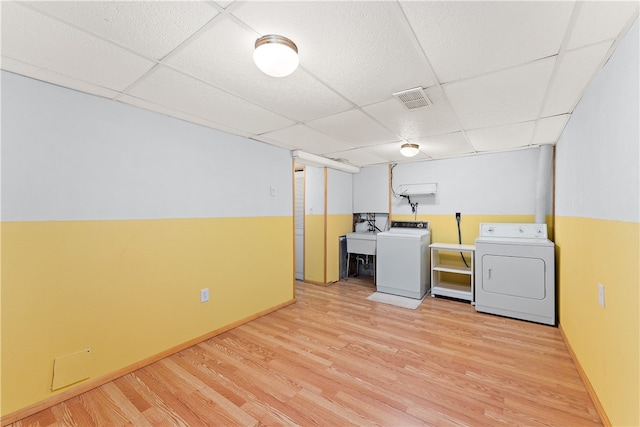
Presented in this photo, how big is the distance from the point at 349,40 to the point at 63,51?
1.50 metres

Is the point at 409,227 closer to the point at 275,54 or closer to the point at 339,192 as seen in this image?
the point at 339,192

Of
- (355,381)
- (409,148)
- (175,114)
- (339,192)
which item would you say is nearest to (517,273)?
(409,148)

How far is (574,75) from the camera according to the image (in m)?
1.61

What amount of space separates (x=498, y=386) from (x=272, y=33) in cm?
264

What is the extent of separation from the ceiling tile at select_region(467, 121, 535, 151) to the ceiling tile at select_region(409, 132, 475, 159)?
0.33 feet

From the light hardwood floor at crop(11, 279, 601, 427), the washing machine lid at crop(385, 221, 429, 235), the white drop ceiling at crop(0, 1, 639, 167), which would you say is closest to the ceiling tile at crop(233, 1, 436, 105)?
the white drop ceiling at crop(0, 1, 639, 167)

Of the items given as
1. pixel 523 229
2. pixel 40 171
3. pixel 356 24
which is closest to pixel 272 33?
pixel 356 24

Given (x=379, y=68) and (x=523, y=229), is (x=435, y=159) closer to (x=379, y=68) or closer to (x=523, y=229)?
(x=523, y=229)

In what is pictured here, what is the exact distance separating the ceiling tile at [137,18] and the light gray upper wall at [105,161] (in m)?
0.85

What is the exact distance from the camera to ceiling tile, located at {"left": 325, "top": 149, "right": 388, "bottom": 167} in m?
3.70

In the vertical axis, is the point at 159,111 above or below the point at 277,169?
above

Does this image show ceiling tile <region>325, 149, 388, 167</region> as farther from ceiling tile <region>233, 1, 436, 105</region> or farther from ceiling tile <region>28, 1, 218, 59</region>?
ceiling tile <region>28, 1, 218, 59</region>

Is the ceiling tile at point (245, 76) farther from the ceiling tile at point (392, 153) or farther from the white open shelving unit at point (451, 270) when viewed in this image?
the white open shelving unit at point (451, 270)

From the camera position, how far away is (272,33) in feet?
4.15
